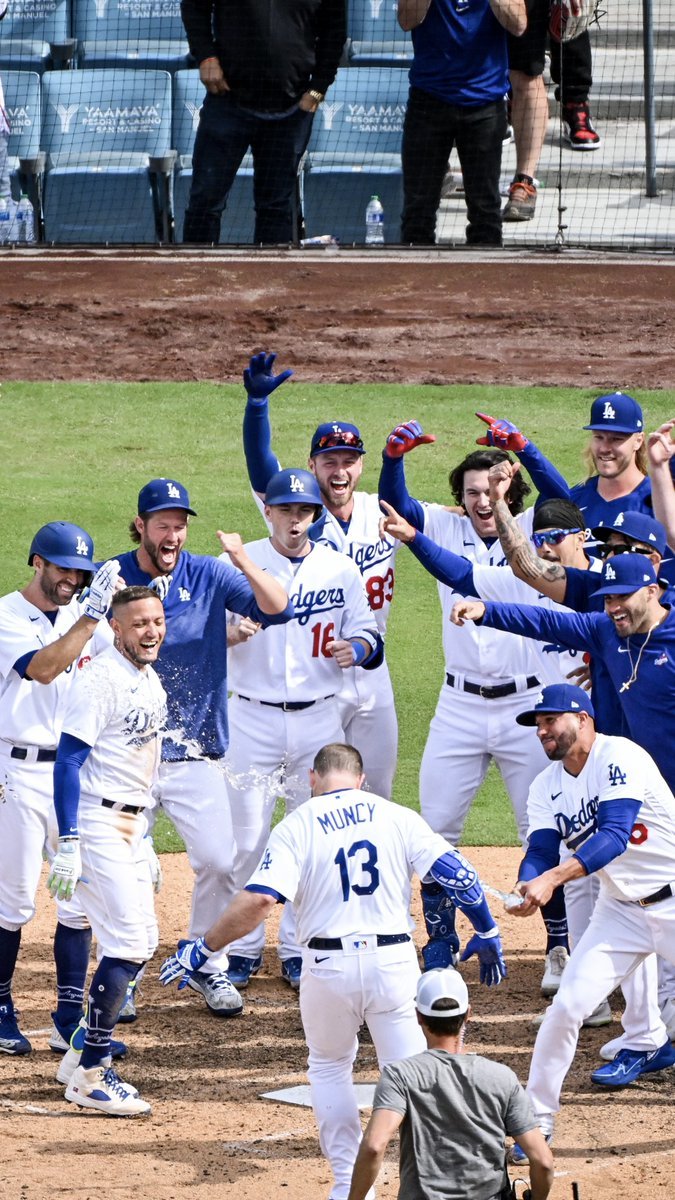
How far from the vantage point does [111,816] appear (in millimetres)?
5770

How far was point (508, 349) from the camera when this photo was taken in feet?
45.6

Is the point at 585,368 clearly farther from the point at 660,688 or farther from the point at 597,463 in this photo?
the point at 660,688

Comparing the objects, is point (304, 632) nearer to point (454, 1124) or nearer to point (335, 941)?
point (335, 941)

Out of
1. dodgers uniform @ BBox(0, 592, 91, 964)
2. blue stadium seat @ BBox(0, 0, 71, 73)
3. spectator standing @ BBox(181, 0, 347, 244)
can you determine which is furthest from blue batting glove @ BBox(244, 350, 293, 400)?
blue stadium seat @ BBox(0, 0, 71, 73)


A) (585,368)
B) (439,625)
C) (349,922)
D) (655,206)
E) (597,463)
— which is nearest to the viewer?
(349,922)

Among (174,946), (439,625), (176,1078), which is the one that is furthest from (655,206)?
(176,1078)

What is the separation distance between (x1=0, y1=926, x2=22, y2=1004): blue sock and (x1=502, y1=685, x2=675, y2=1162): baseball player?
188cm

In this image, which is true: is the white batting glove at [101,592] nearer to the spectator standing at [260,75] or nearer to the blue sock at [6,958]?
the blue sock at [6,958]

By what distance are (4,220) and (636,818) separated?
9.92 metres

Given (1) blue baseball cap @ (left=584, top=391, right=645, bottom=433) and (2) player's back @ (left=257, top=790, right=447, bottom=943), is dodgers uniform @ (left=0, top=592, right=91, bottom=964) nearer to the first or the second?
(2) player's back @ (left=257, top=790, right=447, bottom=943)

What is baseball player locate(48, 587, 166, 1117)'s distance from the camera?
5.58 meters

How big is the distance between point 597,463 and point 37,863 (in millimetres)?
2634

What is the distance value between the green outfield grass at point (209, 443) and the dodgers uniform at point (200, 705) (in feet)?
13.9

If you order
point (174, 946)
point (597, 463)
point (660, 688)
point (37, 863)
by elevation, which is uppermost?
point (597, 463)
